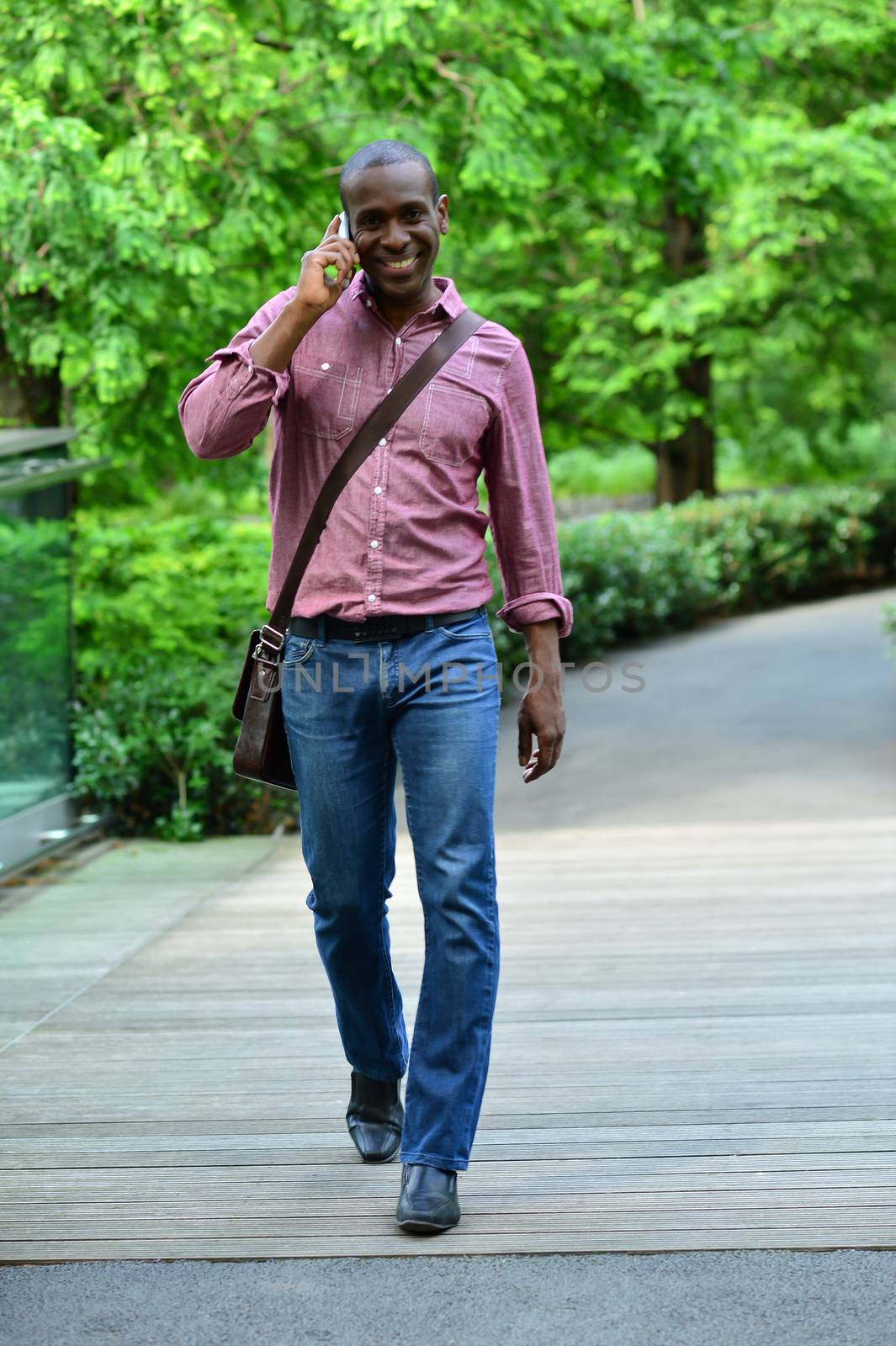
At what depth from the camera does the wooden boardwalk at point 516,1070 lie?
333cm

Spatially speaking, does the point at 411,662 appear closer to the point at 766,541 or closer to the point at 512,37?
the point at 512,37

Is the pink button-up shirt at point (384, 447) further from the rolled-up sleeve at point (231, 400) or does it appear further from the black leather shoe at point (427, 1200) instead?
the black leather shoe at point (427, 1200)

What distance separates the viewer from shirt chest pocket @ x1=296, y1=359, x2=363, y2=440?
3.30 meters

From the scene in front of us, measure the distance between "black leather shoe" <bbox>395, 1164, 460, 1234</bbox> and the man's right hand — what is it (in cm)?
163

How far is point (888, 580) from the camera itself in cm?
1992

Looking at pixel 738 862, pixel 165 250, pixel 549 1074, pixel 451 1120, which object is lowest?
pixel 738 862

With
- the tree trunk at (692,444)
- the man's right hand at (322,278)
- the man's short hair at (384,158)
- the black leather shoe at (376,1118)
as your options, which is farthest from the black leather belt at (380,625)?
the tree trunk at (692,444)

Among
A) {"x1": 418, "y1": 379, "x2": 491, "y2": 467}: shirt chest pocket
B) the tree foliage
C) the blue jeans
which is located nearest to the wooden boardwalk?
the blue jeans

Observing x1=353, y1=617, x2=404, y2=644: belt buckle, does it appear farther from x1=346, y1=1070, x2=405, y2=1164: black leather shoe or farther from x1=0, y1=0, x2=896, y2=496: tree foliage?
x1=0, y1=0, x2=896, y2=496: tree foliage

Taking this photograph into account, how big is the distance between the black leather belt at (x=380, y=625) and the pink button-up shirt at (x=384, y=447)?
2 cm

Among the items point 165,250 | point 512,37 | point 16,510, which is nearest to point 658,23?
point 512,37

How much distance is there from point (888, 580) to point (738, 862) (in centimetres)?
1368

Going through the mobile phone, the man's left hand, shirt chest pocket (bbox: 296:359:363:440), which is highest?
the mobile phone

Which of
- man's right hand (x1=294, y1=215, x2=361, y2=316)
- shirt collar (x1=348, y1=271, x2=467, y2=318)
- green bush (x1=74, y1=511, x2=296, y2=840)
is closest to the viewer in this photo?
man's right hand (x1=294, y1=215, x2=361, y2=316)
